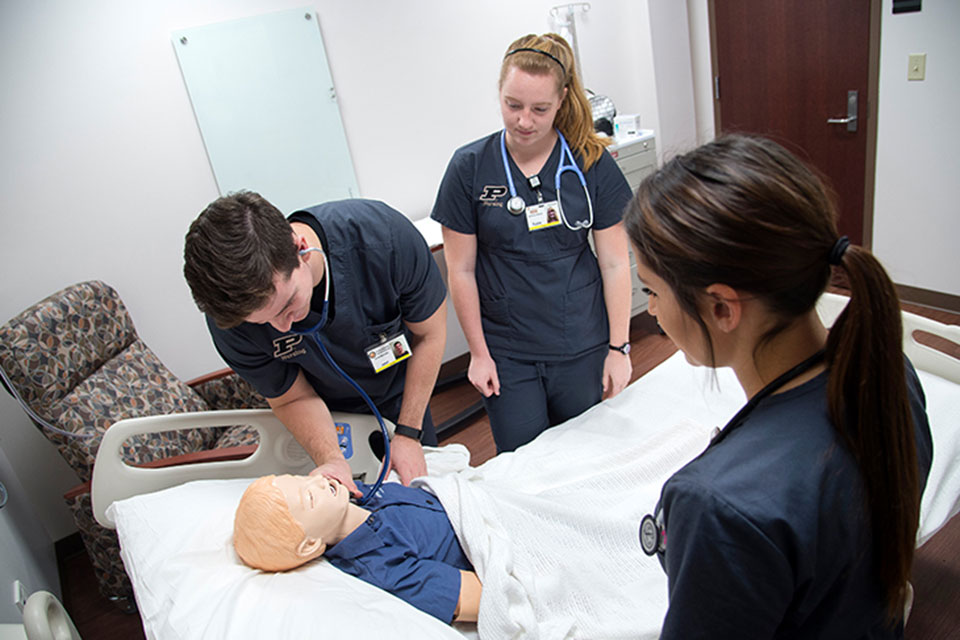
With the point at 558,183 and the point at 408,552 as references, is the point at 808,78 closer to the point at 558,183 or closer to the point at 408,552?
the point at 558,183

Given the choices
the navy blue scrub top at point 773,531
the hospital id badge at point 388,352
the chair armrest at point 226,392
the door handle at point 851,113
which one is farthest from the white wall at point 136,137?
the navy blue scrub top at point 773,531

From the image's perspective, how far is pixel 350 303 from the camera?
1.60 m

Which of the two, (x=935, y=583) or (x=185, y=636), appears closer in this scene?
(x=185, y=636)

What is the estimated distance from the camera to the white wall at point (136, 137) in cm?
255

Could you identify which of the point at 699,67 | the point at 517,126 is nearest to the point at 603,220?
the point at 517,126

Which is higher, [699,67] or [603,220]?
[699,67]

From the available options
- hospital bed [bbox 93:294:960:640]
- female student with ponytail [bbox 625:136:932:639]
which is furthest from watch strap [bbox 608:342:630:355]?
female student with ponytail [bbox 625:136:932:639]

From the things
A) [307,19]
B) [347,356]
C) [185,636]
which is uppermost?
[307,19]

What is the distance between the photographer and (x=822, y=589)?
2.25ft

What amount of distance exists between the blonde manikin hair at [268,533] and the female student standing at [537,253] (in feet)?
2.59

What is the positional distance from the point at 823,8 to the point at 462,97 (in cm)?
198

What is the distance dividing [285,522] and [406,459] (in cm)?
45

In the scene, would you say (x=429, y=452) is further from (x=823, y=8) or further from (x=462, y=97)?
(x=823, y=8)

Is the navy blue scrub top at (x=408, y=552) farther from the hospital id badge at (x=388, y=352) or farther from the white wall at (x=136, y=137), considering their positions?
the white wall at (x=136, y=137)
